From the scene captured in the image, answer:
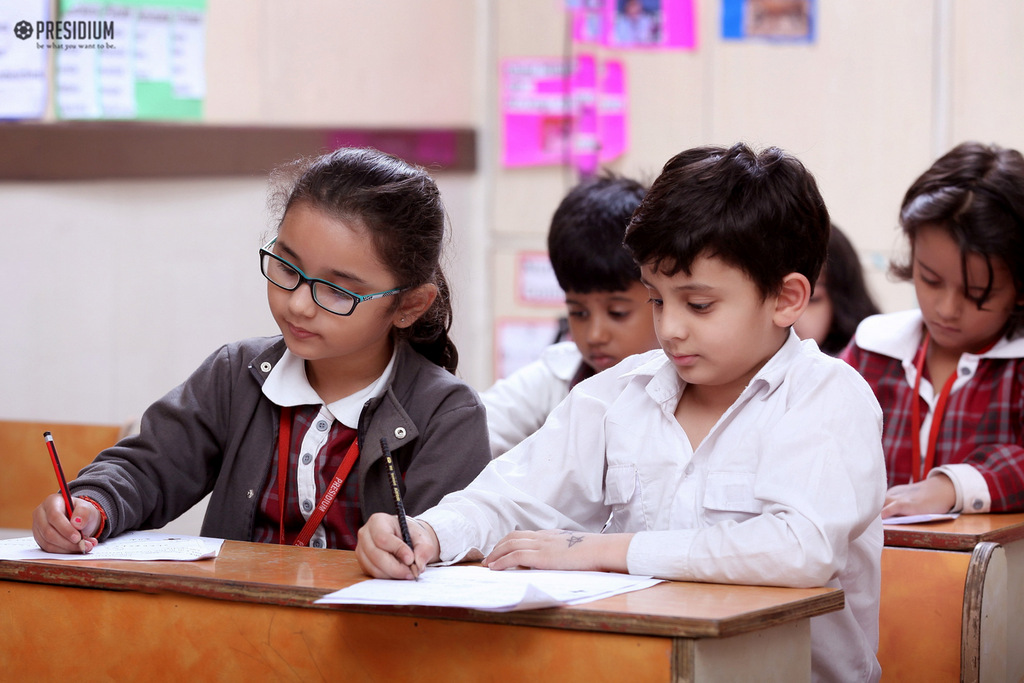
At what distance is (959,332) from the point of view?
235 cm

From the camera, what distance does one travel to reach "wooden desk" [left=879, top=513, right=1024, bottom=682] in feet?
5.56

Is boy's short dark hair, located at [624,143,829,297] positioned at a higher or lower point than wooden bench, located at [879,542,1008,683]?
higher

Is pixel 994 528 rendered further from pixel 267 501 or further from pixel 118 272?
pixel 118 272

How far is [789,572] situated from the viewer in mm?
1279

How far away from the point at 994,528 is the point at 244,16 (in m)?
2.69

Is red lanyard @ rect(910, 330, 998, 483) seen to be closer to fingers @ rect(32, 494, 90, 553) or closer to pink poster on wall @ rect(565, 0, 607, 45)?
fingers @ rect(32, 494, 90, 553)

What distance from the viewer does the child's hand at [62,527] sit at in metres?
1.47

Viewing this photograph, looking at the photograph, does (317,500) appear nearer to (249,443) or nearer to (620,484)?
(249,443)

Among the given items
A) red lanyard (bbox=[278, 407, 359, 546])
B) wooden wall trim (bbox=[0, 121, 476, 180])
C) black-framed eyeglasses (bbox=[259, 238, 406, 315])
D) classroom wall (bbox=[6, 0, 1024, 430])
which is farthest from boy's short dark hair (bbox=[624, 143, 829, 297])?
classroom wall (bbox=[6, 0, 1024, 430])

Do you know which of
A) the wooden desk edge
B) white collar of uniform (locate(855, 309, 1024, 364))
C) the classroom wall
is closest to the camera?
the wooden desk edge

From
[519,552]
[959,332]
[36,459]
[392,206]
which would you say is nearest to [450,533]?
[519,552]

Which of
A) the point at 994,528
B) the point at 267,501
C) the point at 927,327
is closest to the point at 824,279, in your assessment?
the point at 927,327

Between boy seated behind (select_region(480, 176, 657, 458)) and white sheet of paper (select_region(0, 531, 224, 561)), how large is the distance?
84 cm

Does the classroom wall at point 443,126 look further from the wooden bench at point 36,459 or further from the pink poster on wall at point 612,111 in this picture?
the wooden bench at point 36,459
